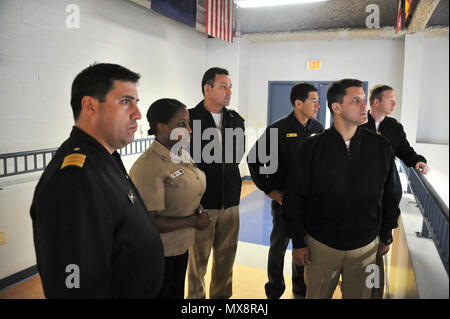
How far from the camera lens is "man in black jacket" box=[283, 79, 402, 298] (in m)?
1.76

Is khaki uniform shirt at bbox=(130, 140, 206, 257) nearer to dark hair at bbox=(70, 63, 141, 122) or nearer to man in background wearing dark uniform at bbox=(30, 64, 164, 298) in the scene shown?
man in background wearing dark uniform at bbox=(30, 64, 164, 298)

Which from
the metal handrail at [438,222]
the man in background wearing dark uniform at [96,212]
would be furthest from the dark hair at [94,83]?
the metal handrail at [438,222]

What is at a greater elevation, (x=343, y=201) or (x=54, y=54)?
(x=54, y=54)

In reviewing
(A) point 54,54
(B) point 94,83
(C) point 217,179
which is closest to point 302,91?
(C) point 217,179

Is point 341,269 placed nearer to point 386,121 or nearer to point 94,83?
point 94,83

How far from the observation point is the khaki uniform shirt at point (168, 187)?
174cm

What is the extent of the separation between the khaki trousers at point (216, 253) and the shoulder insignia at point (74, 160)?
58.2 inches

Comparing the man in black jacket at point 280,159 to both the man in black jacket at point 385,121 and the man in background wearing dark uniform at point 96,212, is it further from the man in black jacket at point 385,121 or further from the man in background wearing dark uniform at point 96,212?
the man in background wearing dark uniform at point 96,212

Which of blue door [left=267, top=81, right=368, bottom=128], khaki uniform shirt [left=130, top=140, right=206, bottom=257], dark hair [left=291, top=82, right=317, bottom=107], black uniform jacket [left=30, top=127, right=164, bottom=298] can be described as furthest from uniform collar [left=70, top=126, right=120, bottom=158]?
blue door [left=267, top=81, right=368, bottom=128]

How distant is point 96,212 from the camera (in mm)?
1023

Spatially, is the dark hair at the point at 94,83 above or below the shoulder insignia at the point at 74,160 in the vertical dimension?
above

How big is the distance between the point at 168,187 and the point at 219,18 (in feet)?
15.6

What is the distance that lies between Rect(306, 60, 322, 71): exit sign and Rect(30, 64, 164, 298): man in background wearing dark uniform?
267 inches
